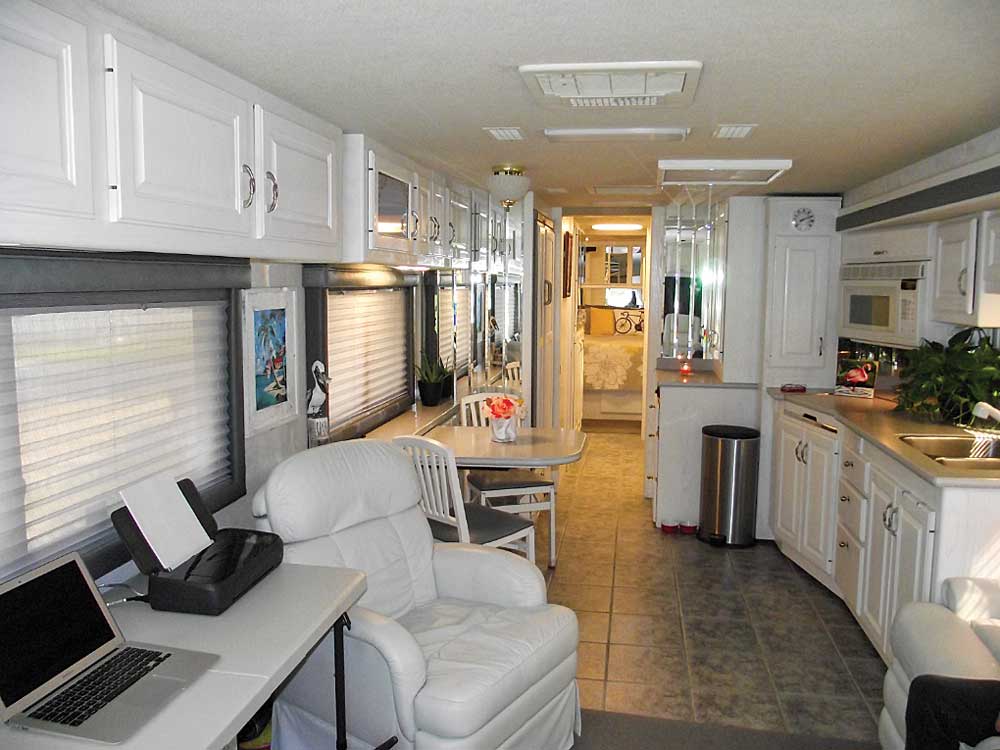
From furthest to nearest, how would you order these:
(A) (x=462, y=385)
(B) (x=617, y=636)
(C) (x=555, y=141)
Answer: (A) (x=462, y=385)
(B) (x=617, y=636)
(C) (x=555, y=141)

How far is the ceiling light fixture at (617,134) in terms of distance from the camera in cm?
323

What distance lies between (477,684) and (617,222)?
6.64 meters

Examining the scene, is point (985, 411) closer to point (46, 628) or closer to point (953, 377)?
point (953, 377)

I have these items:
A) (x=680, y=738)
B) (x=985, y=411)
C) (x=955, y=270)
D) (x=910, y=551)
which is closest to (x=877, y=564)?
(x=910, y=551)

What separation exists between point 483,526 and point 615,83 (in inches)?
88.2

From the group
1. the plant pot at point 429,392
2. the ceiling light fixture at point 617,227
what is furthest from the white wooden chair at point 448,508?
→ the ceiling light fixture at point 617,227

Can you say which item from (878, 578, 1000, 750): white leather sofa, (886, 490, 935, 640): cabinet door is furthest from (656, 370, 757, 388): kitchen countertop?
(878, 578, 1000, 750): white leather sofa

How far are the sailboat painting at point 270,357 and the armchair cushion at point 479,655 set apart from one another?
0.95 m

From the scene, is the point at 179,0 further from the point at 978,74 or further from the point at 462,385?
the point at 462,385

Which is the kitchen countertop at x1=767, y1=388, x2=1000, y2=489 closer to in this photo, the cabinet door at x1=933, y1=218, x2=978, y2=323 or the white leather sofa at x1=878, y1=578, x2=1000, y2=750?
the white leather sofa at x1=878, y1=578, x2=1000, y2=750

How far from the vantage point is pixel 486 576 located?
3.12 m

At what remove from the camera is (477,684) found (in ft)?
8.10

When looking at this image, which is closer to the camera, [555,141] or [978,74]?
[978,74]

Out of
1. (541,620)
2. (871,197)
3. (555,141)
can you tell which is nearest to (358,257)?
(555,141)
